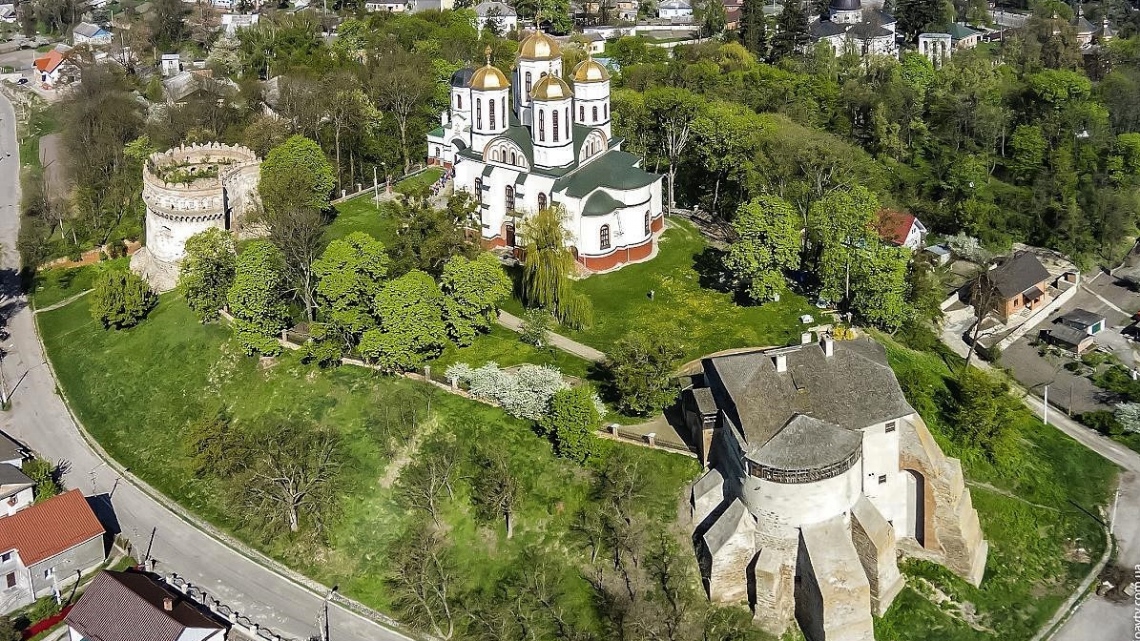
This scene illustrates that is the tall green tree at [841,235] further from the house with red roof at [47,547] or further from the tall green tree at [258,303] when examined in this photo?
the house with red roof at [47,547]

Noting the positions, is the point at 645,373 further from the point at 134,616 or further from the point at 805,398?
the point at 134,616

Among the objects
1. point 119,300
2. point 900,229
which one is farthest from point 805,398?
point 119,300

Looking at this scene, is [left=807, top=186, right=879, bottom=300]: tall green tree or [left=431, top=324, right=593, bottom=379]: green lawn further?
[left=807, top=186, right=879, bottom=300]: tall green tree

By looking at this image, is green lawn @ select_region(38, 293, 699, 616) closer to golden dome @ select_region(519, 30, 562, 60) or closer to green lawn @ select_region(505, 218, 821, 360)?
green lawn @ select_region(505, 218, 821, 360)

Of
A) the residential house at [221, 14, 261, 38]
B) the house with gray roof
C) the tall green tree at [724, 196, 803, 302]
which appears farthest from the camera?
the residential house at [221, 14, 261, 38]

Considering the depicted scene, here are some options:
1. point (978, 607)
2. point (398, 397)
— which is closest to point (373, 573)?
point (398, 397)

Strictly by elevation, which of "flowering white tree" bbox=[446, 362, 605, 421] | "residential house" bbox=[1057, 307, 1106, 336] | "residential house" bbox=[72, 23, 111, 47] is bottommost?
"residential house" bbox=[1057, 307, 1106, 336]

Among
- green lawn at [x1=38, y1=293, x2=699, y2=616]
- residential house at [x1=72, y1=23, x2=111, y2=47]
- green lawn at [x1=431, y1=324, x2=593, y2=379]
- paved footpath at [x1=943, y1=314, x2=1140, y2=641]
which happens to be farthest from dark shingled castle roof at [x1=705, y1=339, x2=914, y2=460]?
residential house at [x1=72, y1=23, x2=111, y2=47]
